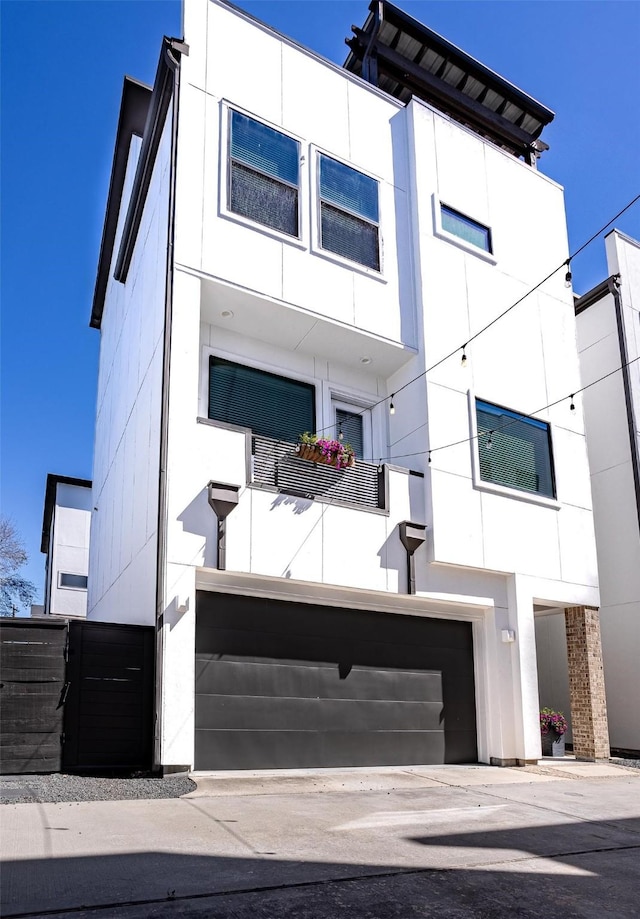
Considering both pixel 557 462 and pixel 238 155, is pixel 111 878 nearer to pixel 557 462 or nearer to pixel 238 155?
pixel 238 155

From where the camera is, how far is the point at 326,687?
10.8 m

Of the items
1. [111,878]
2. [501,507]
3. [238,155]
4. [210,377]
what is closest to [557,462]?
[501,507]

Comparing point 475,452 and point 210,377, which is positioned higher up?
point 210,377

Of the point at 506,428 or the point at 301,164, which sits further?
the point at 506,428

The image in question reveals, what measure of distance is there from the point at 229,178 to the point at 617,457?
913 centimetres

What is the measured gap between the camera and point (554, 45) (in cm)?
1142

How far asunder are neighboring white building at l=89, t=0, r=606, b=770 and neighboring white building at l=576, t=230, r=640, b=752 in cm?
168

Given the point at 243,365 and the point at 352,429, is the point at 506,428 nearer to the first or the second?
the point at 352,429

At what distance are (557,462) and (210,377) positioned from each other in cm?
617

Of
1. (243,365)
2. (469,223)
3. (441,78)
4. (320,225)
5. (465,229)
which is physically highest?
(441,78)

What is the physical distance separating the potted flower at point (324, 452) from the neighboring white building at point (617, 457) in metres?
6.69

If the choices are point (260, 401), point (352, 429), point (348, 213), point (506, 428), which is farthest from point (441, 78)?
point (260, 401)

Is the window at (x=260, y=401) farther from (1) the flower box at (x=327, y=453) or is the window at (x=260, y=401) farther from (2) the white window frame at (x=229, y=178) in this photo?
(2) the white window frame at (x=229, y=178)

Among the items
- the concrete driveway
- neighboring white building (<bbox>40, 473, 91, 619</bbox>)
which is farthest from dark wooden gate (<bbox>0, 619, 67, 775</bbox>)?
neighboring white building (<bbox>40, 473, 91, 619</bbox>)
